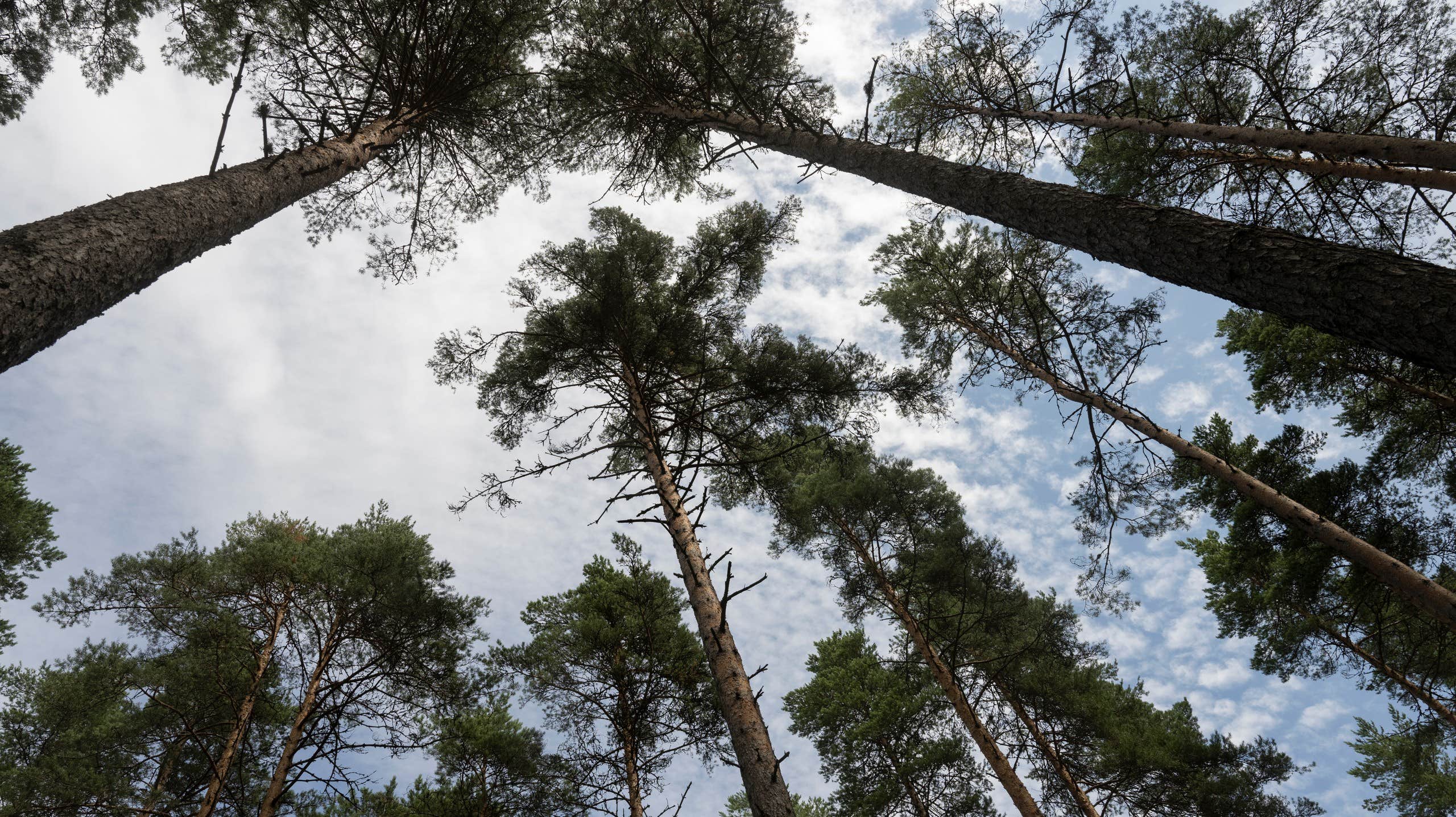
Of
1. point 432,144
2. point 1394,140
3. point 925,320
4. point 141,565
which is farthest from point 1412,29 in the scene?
point 141,565

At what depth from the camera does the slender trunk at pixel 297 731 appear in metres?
6.59

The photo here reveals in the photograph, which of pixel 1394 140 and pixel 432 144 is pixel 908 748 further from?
pixel 432 144

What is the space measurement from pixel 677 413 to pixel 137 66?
30.8 feet

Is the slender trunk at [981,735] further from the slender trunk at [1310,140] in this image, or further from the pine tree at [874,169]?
the slender trunk at [1310,140]

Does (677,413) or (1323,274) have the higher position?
(677,413)

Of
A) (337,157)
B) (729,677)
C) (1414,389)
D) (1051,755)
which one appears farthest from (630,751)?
(1414,389)

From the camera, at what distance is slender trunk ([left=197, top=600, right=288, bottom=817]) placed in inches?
262

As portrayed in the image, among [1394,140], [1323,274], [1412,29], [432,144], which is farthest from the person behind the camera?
[432,144]

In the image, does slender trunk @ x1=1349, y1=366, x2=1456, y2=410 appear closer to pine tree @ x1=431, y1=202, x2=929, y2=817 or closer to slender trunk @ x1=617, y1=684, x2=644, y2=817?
pine tree @ x1=431, y1=202, x2=929, y2=817

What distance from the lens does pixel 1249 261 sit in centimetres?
253

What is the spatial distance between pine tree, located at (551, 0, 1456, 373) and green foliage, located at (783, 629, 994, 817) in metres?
7.29

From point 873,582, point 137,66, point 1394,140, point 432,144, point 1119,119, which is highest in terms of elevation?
point 137,66

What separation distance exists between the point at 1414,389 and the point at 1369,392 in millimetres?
1226

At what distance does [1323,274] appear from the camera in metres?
2.31
